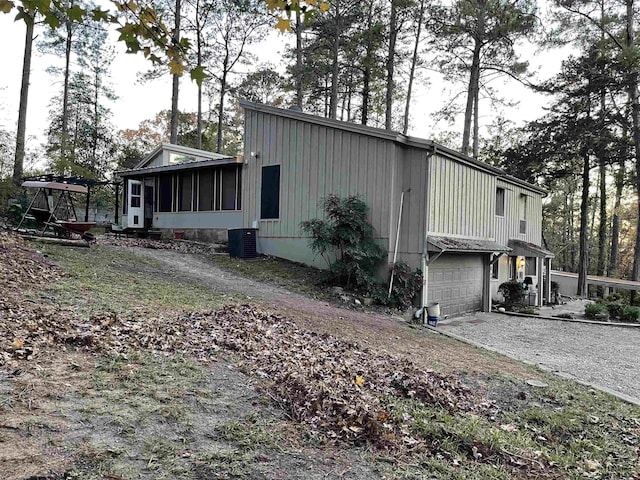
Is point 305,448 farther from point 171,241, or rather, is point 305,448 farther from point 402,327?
point 171,241

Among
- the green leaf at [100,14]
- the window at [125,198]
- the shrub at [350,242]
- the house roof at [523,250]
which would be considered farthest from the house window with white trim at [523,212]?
the green leaf at [100,14]

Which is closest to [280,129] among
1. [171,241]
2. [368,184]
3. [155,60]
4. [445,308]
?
[368,184]

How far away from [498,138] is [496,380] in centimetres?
2084

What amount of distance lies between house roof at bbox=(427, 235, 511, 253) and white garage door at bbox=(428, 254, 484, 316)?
0.42 metres

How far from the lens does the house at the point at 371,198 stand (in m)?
11.2

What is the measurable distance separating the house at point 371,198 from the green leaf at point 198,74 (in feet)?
28.7

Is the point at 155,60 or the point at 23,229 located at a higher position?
the point at 155,60

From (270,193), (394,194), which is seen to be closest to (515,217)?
(394,194)

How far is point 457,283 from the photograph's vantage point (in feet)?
40.8

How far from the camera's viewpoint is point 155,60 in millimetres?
2656

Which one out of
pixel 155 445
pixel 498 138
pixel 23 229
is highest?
pixel 498 138

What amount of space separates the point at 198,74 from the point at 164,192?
1556cm

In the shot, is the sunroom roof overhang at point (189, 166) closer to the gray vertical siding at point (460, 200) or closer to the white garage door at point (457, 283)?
the gray vertical siding at point (460, 200)

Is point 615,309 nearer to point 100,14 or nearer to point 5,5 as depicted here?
point 100,14
